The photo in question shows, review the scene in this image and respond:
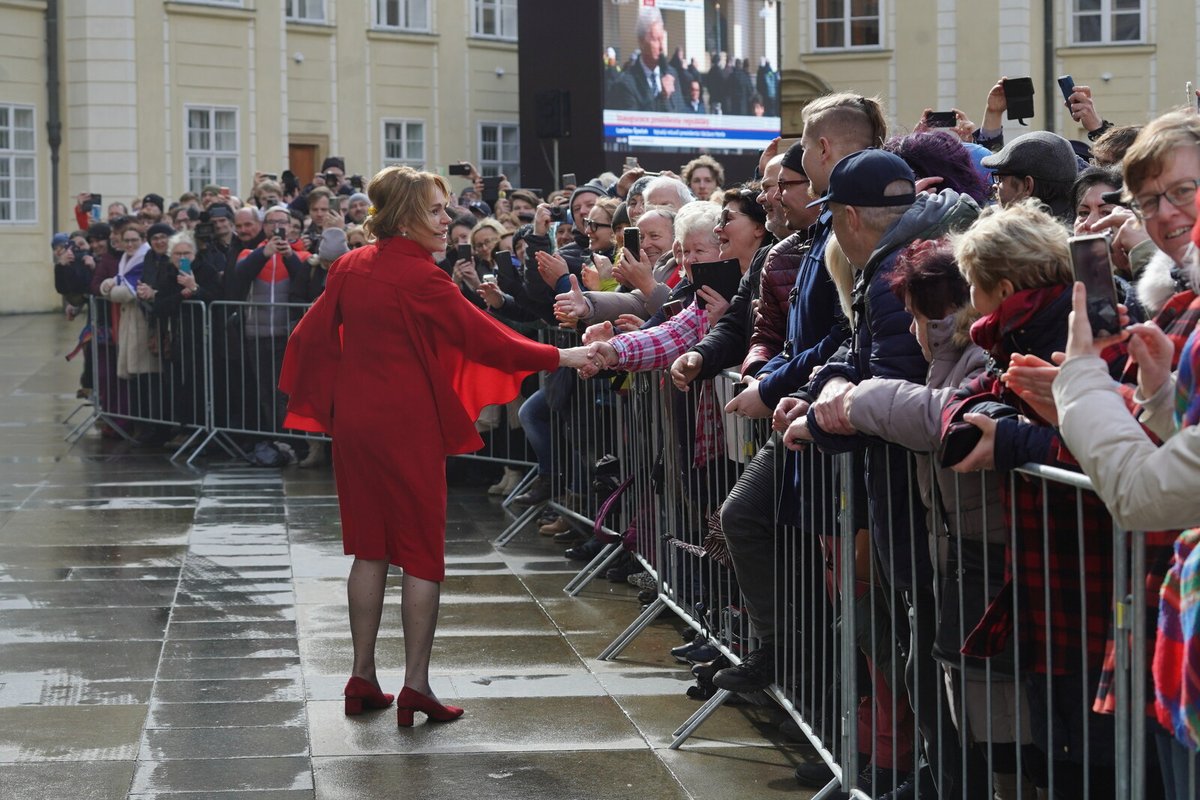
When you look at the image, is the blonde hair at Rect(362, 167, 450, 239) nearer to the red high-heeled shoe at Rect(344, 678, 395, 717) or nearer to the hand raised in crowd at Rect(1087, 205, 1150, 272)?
the red high-heeled shoe at Rect(344, 678, 395, 717)

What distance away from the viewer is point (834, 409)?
477 centimetres

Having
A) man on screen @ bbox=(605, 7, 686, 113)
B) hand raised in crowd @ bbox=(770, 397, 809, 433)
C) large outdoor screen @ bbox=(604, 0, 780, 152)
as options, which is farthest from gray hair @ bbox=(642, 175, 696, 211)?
man on screen @ bbox=(605, 7, 686, 113)

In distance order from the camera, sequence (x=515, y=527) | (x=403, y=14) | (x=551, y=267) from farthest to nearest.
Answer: (x=403, y=14) → (x=515, y=527) → (x=551, y=267)

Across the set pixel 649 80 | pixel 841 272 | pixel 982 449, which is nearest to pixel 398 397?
pixel 841 272

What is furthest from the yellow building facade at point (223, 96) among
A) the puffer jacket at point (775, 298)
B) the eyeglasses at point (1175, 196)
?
the eyeglasses at point (1175, 196)

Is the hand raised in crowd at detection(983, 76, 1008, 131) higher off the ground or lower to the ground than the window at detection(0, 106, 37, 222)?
lower

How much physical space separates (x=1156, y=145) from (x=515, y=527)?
7.27 m

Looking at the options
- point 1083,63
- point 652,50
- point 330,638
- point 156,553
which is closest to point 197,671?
point 330,638

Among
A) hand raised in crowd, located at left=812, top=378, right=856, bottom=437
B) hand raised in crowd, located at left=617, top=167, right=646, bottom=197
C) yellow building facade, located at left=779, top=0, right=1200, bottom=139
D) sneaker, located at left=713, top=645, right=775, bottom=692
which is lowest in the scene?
sneaker, located at left=713, top=645, right=775, bottom=692

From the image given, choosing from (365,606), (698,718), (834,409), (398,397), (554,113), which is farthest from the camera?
(554,113)

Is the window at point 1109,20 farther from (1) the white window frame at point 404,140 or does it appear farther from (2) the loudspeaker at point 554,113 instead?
(2) the loudspeaker at point 554,113

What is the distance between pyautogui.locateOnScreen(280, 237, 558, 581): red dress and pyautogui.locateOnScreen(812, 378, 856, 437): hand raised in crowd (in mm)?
2158

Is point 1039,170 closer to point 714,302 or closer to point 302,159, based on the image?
point 714,302

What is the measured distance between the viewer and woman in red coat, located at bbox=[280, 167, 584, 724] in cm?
661
